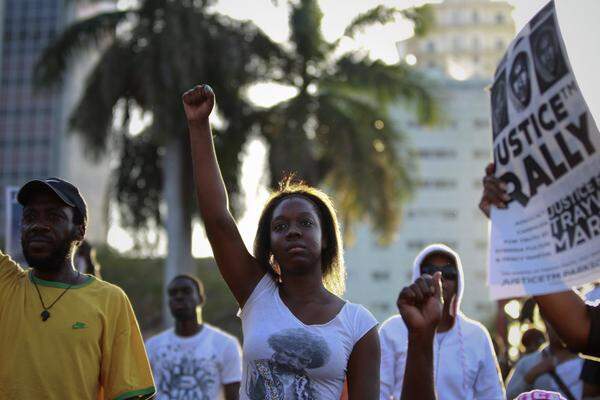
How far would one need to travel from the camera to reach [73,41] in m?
19.7

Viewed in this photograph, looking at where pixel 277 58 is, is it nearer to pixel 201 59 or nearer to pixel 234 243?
pixel 201 59

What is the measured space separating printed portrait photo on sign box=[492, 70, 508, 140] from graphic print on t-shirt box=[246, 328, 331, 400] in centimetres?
103

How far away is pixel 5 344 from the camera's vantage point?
10.9 feet

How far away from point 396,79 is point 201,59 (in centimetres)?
461

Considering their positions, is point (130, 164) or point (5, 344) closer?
point (5, 344)

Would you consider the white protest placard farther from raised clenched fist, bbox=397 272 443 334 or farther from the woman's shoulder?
raised clenched fist, bbox=397 272 443 334

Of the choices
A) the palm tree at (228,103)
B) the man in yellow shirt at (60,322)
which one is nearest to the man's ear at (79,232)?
the man in yellow shirt at (60,322)

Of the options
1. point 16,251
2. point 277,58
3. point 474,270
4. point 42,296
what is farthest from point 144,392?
point 474,270

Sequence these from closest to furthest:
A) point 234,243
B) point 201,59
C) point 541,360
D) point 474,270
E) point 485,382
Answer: point 234,243
point 485,382
point 541,360
point 201,59
point 474,270

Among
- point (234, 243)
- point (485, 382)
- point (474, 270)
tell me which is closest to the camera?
point (234, 243)

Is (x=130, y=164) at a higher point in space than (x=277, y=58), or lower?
lower

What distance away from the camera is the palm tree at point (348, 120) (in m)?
18.8

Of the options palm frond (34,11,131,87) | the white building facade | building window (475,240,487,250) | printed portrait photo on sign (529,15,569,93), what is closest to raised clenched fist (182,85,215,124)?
printed portrait photo on sign (529,15,569,93)

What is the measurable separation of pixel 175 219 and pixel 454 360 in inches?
552
